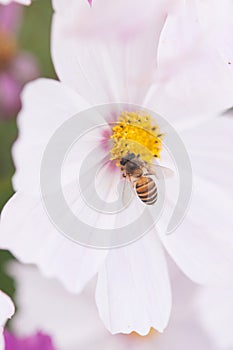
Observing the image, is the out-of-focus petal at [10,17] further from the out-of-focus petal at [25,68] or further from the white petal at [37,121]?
→ the white petal at [37,121]

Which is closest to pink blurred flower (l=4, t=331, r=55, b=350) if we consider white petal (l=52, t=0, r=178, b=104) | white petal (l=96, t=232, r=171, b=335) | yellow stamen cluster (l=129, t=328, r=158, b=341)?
white petal (l=96, t=232, r=171, b=335)

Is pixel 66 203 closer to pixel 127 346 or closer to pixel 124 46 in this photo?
pixel 124 46

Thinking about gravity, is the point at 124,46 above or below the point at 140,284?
above

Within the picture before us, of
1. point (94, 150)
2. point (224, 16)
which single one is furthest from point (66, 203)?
point (224, 16)

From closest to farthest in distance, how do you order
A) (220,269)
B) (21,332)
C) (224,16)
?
(224,16) < (220,269) < (21,332)

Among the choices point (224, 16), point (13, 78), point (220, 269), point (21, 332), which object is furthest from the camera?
point (13, 78)

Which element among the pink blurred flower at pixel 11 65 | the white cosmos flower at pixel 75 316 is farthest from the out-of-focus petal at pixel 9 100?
the white cosmos flower at pixel 75 316

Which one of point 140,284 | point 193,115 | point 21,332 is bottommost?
point 21,332

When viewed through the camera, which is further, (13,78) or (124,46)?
(13,78)
